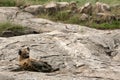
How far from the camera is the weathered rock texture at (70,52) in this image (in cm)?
866

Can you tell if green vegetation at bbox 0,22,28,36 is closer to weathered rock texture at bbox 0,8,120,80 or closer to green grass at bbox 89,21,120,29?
weathered rock texture at bbox 0,8,120,80

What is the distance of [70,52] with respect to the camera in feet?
32.7

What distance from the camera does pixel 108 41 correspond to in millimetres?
11180

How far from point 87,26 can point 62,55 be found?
3.33 m

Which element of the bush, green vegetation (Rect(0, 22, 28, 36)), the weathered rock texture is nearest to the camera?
the weathered rock texture

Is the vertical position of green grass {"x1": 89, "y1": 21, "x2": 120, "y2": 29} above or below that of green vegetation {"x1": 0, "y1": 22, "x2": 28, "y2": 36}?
below

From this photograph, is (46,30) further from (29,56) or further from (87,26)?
(29,56)

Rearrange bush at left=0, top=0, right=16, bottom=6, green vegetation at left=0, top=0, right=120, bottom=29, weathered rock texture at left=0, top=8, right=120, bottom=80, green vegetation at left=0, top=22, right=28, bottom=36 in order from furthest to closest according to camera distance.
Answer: bush at left=0, top=0, right=16, bottom=6, green vegetation at left=0, top=0, right=120, bottom=29, green vegetation at left=0, top=22, right=28, bottom=36, weathered rock texture at left=0, top=8, right=120, bottom=80

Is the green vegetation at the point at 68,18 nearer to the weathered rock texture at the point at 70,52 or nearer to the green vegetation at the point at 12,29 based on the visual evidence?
the green vegetation at the point at 12,29

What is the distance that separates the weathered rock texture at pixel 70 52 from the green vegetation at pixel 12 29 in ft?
1.92

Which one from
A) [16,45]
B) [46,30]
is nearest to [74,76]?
[16,45]

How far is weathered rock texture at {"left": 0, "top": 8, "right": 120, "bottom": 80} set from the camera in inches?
341

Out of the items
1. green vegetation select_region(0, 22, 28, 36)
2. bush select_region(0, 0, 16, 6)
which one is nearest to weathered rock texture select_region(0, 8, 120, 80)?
green vegetation select_region(0, 22, 28, 36)

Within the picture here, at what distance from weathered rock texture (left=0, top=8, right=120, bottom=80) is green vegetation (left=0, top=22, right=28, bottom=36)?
586 mm
